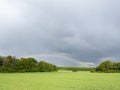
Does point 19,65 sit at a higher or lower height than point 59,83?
higher

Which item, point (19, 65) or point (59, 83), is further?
point (19, 65)

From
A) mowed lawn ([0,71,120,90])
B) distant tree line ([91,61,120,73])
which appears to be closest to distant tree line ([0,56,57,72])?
distant tree line ([91,61,120,73])

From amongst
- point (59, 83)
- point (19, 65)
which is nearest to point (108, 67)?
point (19, 65)

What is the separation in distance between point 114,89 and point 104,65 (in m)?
96.0

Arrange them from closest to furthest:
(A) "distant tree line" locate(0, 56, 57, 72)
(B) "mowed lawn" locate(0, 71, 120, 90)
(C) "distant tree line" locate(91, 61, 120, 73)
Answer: (B) "mowed lawn" locate(0, 71, 120, 90)
(A) "distant tree line" locate(0, 56, 57, 72)
(C) "distant tree line" locate(91, 61, 120, 73)

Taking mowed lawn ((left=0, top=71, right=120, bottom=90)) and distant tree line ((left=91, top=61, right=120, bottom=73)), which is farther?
distant tree line ((left=91, top=61, right=120, bottom=73))

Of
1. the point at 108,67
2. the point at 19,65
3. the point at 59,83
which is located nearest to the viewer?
the point at 59,83

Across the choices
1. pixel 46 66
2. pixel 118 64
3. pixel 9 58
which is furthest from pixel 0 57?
pixel 118 64

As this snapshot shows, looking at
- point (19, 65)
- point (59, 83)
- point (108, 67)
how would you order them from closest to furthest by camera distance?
point (59, 83), point (19, 65), point (108, 67)

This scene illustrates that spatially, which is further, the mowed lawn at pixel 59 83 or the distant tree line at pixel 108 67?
the distant tree line at pixel 108 67

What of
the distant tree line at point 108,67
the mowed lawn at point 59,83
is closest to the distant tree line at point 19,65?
the distant tree line at point 108,67

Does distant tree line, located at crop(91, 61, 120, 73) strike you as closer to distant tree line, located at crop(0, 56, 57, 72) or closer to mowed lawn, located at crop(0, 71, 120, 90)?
distant tree line, located at crop(0, 56, 57, 72)

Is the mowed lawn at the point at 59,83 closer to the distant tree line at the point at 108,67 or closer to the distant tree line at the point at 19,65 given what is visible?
the distant tree line at the point at 19,65

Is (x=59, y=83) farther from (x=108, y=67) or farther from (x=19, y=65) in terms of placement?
(x=108, y=67)
